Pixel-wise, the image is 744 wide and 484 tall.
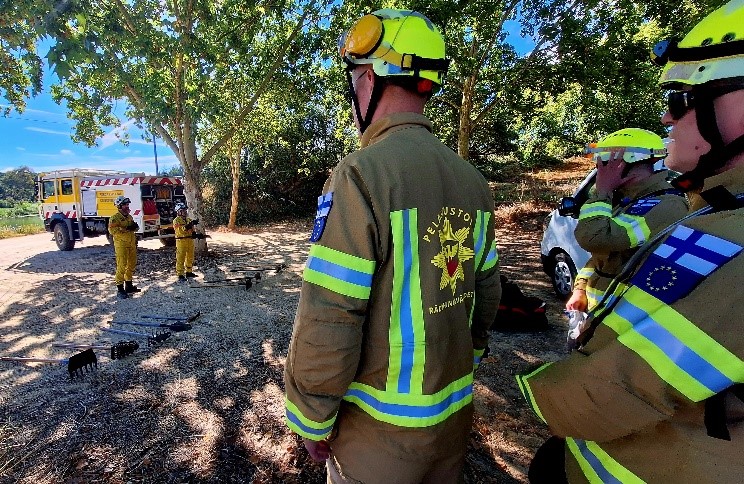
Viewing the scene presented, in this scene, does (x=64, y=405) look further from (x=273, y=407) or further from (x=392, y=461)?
(x=392, y=461)

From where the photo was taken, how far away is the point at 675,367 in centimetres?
78

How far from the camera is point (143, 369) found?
414cm

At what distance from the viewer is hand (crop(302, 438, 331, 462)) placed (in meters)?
1.33

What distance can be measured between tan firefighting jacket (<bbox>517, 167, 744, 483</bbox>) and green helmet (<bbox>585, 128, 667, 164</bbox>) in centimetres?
188

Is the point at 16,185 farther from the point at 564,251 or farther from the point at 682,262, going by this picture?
the point at 682,262

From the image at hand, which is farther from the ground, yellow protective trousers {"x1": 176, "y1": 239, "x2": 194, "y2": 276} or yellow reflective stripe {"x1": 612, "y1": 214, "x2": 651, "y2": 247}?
yellow reflective stripe {"x1": 612, "y1": 214, "x2": 651, "y2": 247}

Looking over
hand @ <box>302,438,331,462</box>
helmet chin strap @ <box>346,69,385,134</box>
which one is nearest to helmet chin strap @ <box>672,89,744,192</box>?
helmet chin strap @ <box>346,69,385,134</box>

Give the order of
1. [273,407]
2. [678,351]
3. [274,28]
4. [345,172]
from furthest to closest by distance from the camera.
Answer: [274,28] → [273,407] → [345,172] → [678,351]

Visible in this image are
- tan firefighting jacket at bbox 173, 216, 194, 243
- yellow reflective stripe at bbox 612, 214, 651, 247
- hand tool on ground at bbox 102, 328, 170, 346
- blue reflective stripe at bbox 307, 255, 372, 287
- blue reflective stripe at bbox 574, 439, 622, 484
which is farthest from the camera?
tan firefighting jacket at bbox 173, 216, 194, 243

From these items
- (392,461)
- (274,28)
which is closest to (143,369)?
(392,461)

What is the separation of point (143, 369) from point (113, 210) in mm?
10595

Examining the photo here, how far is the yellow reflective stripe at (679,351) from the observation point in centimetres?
75

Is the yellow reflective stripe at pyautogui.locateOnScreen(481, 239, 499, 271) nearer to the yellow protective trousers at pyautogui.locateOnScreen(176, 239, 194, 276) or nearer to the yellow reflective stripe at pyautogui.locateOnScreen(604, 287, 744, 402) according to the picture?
the yellow reflective stripe at pyautogui.locateOnScreen(604, 287, 744, 402)

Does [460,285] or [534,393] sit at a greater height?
[460,285]
